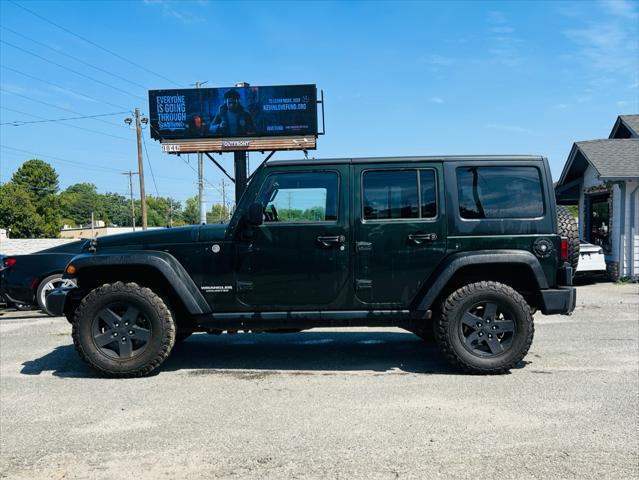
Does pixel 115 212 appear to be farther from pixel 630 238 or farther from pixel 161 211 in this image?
pixel 630 238

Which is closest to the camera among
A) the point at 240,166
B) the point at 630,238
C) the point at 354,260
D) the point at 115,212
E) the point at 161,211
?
the point at 354,260

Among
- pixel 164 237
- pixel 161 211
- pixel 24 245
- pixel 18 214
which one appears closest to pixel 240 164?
pixel 24 245

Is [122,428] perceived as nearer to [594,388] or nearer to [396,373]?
[396,373]

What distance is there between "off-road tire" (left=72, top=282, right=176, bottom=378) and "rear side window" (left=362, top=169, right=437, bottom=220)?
2156 millimetres

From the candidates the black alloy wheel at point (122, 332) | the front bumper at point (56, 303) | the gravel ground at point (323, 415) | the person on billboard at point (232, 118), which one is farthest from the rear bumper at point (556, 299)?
the person on billboard at point (232, 118)

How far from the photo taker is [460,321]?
482 cm

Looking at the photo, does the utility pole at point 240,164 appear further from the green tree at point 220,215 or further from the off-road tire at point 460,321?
the off-road tire at point 460,321

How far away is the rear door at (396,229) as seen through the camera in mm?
4832

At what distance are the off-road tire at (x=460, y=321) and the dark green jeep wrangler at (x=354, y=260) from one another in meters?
0.01

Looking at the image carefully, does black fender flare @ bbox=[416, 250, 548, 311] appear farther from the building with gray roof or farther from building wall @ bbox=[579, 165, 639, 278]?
building wall @ bbox=[579, 165, 639, 278]

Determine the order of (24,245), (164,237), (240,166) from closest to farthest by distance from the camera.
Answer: (164,237) < (24,245) < (240,166)

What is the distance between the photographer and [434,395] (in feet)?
14.1

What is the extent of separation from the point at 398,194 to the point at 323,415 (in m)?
2.19

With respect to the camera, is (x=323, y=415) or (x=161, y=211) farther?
(x=161, y=211)
